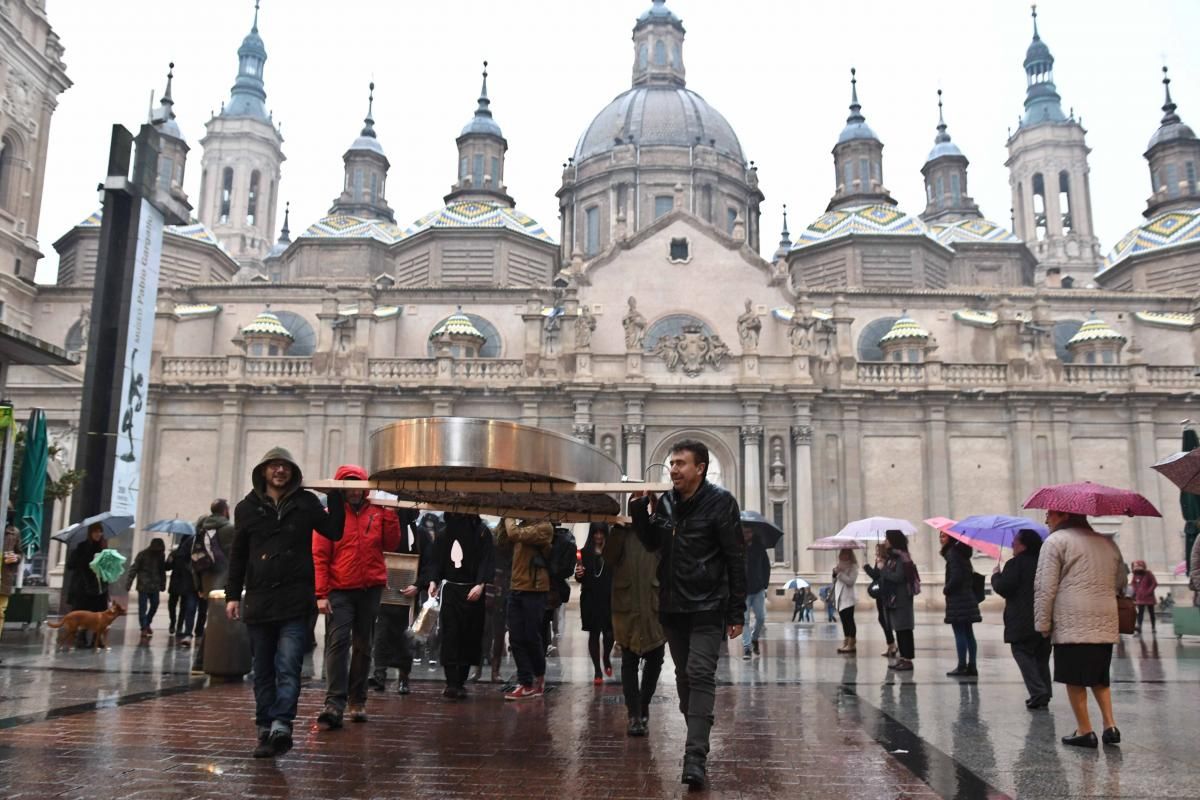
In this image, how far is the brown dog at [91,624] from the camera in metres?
13.9

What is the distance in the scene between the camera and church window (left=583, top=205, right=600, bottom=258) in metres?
51.8

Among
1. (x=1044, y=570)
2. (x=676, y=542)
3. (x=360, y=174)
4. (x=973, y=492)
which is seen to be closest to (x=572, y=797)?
(x=676, y=542)

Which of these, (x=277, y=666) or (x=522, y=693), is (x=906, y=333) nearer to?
(x=522, y=693)

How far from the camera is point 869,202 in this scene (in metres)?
50.7

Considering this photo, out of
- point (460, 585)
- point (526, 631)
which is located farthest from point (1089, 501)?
point (460, 585)

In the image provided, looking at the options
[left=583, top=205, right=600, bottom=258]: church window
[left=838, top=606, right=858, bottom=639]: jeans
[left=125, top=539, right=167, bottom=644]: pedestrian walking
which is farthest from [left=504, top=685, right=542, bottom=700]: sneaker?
[left=583, top=205, right=600, bottom=258]: church window

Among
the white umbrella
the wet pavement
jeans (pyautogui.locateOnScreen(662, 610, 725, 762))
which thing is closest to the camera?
the wet pavement

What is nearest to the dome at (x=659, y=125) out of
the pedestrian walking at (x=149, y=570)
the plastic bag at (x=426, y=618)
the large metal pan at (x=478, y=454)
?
the pedestrian walking at (x=149, y=570)

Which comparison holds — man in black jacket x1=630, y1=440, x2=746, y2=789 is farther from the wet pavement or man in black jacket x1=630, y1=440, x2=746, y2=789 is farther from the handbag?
the handbag

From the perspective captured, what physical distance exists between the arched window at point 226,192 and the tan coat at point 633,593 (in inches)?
2540

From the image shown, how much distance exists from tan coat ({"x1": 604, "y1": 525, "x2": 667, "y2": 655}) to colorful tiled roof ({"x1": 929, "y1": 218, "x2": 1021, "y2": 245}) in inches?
1817

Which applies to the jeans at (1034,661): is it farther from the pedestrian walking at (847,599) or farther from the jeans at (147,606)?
the jeans at (147,606)

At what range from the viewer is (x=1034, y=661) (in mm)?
9625

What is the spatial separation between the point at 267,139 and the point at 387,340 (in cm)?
3523
